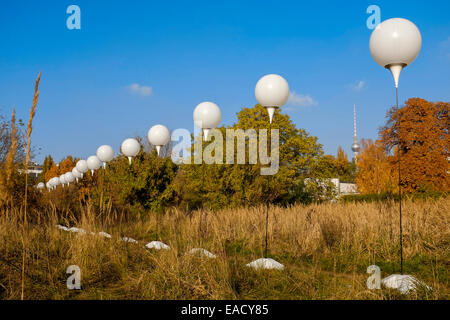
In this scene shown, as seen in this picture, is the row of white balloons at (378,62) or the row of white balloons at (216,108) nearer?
the row of white balloons at (378,62)

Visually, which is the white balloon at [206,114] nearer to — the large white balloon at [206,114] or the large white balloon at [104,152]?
the large white balloon at [206,114]

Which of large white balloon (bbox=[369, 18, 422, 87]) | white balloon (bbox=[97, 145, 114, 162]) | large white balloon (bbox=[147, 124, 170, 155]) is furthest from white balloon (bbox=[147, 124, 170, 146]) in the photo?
large white balloon (bbox=[369, 18, 422, 87])

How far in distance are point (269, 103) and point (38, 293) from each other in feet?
12.8

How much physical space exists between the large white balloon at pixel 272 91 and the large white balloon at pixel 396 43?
1.47 meters

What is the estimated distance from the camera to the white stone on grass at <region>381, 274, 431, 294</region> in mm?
3119

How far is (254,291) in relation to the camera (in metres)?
3.20

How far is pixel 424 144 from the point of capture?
15.9 meters

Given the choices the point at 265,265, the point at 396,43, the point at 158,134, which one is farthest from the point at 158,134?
the point at 396,43

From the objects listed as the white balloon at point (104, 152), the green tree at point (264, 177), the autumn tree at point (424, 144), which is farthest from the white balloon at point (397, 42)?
the autumn tree at point (424, 144)

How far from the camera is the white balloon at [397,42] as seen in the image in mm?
3857

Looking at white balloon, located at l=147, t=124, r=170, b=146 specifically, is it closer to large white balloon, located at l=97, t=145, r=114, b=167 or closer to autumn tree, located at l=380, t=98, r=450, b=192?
large white balloon, located at l=97, t=145, r=114, b=167

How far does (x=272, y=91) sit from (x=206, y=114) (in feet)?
5.40

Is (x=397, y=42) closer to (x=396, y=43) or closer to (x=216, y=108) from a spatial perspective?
(x=396, y=43)

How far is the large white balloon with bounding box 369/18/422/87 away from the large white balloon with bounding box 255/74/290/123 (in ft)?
4.83
